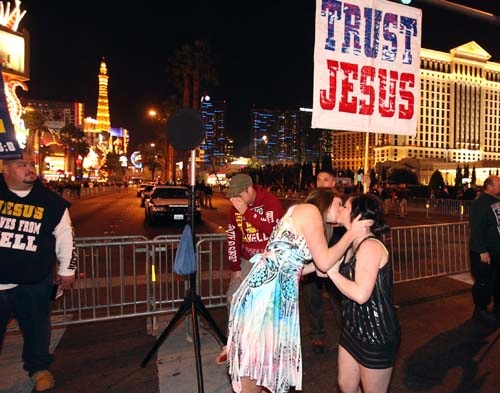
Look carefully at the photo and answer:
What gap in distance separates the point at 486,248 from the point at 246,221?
379 centimetres

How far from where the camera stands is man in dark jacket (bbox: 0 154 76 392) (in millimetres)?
4043

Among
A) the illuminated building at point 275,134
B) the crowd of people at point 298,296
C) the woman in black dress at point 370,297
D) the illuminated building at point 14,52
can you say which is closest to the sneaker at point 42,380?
the crowd of people at point 298,296

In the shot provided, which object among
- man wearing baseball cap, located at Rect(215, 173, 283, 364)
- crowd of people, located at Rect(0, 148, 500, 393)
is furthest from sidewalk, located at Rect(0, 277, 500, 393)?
crowd of people, located at Rect(0, 148, 500, 393)

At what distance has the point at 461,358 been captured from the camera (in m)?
5.13

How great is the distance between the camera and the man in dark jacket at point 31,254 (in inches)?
159

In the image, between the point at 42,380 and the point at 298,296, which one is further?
the point at 42,380

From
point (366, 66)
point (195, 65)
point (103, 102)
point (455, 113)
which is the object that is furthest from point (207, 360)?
point (103, 102)

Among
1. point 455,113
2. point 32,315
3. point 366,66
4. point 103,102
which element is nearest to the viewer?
point 32,315

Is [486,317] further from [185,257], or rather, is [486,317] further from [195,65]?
[195,65]

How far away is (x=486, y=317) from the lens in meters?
6.27

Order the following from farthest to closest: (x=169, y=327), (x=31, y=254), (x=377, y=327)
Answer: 1. (x=169, y=327)
2. (x=31, y=254)
3. (x=377, y=327)

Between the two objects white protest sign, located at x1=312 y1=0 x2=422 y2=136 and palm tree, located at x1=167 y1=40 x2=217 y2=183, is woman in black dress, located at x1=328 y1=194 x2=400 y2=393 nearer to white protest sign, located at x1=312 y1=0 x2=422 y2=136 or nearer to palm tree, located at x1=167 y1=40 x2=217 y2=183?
white protest sign, located at x1=312 y1=0 x2=422 y2=136

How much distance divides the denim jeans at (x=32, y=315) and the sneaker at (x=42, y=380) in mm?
52

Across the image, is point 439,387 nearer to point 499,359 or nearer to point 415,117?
point 499,359
